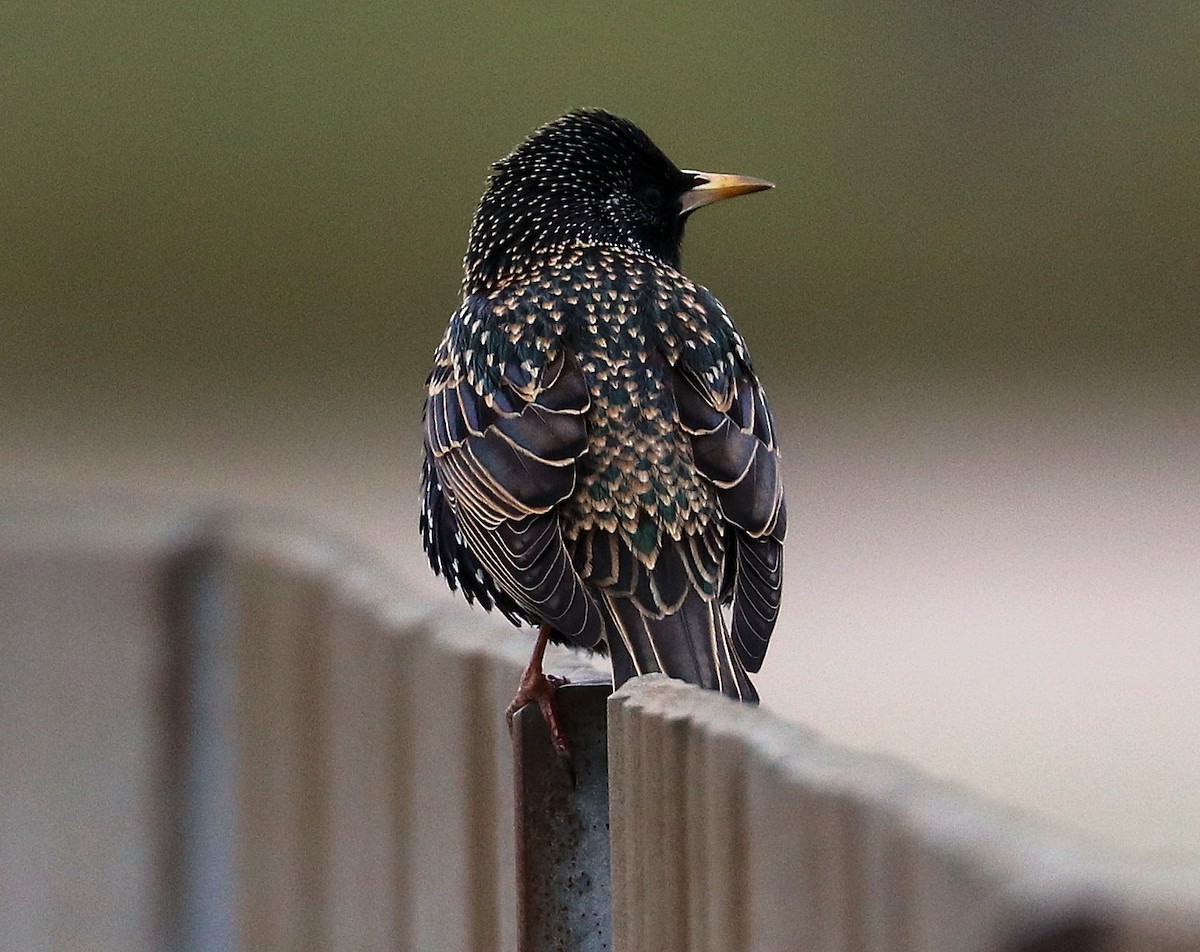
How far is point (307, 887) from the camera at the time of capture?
6.69ft

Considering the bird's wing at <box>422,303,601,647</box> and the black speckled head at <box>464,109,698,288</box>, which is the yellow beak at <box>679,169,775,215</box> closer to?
the black speckled head at <box>464,109,698,288</box>

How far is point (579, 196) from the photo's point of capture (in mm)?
2664

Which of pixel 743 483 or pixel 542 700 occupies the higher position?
pixel 743 483

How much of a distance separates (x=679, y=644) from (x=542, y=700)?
43cm

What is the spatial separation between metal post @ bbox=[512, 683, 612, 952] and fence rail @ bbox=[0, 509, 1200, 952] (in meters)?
0.04

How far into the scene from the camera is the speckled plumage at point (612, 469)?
199 centimetres

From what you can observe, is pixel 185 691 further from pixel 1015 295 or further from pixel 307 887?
pixel 1015 295

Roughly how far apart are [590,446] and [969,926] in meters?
1.31

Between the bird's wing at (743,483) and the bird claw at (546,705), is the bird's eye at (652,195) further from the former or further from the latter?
the bird claw at (546,705)

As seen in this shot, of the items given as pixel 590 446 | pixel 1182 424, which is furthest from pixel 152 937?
pixel 1182 424

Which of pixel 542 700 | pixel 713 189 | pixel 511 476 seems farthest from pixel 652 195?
pixel 542 700

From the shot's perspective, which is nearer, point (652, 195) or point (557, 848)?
point (557, 848)

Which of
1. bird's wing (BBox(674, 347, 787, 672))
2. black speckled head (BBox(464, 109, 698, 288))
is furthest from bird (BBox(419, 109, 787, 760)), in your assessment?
black speckled head (BBox(464, 109, 698, 288))

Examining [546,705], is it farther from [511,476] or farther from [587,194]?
[587,194]
